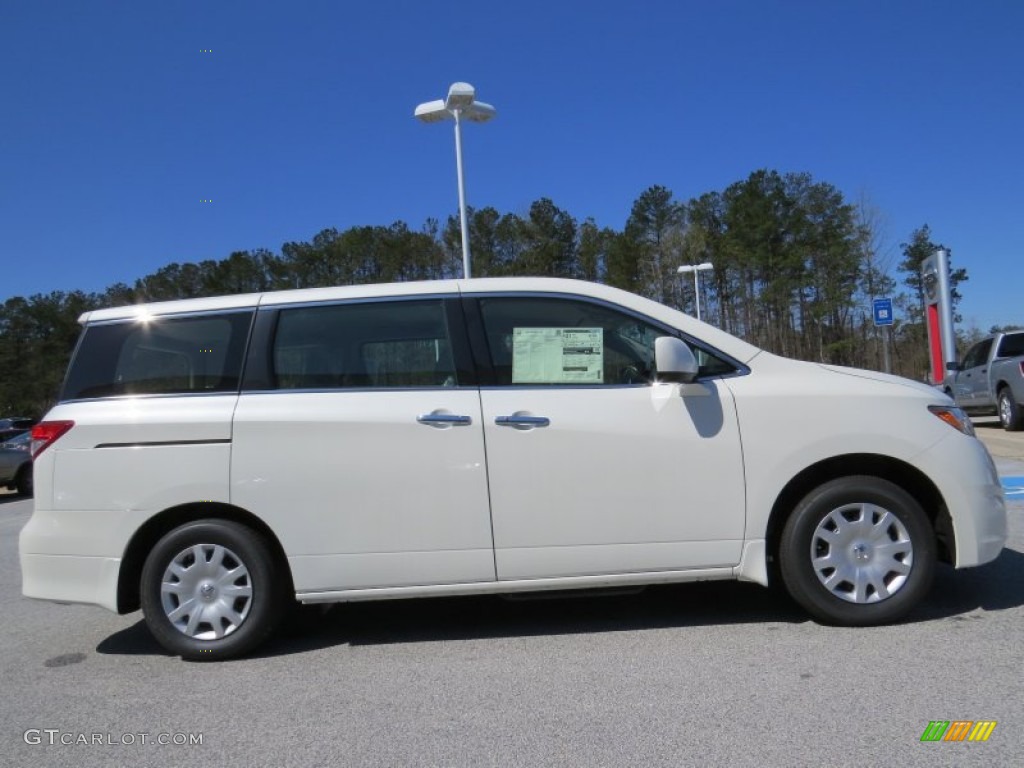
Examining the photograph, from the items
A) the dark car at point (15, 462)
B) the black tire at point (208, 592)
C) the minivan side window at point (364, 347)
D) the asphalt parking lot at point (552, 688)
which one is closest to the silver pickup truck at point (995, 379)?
the asphalt parking lot at point (552, 688)

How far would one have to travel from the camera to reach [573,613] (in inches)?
173

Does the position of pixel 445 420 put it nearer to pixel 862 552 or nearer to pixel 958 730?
pixel 862 552

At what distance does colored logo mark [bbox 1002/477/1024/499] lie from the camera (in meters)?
7.29

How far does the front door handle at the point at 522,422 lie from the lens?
3.76m

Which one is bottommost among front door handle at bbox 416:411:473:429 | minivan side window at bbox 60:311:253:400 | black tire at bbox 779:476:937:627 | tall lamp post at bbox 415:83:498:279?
black tire at bbox 779:476:937:627

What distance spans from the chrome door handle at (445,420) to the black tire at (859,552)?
5.82 feet

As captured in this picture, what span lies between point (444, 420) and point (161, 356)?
1.63 meters

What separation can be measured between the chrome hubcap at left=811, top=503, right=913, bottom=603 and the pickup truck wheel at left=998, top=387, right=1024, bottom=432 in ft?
36.6

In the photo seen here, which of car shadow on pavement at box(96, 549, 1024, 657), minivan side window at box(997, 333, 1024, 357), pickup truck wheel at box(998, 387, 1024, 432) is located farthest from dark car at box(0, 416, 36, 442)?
minivan side window at box(997, 333, 1024, 357)

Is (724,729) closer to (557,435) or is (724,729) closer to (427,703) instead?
(427,703)

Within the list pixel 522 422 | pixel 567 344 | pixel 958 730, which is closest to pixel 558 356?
pixel 567 344

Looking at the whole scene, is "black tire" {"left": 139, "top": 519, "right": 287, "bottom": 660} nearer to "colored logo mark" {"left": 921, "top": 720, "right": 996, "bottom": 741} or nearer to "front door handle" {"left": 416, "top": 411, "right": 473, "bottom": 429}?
"front door handle" {"left": 416, "top": 411, "right": 473, "bottom": 429}

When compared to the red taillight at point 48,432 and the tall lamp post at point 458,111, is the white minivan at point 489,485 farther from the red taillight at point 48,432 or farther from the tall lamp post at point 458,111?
the tall lamp post at point 458,111

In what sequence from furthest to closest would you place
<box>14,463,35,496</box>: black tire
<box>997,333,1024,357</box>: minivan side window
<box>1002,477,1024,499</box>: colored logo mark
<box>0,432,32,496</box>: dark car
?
<box>14,463,35,496</box>: black tire < <box>0,432,32,496</box>: dark car < <box>997,333,1024,357</box>: minivan side window < <box>1002,477,1024,499</box>: colored logo mark
